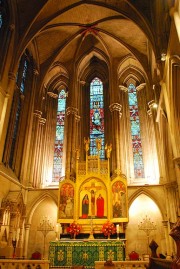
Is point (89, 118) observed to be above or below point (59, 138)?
above

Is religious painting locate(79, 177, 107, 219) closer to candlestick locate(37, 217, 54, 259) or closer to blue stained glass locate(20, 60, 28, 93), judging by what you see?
candlestick locate(37, 217, 54, 259)

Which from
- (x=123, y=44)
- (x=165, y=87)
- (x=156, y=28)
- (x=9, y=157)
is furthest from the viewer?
(x=123, y=44)

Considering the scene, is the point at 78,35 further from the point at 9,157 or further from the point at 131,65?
the point at 9,157

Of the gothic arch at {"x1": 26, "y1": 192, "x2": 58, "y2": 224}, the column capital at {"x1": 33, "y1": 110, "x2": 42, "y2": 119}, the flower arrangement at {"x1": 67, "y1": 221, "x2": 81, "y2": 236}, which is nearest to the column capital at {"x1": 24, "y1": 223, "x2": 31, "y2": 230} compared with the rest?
the gothic arch at {"x1": 26, "y1": 192, "x2": 58, "y2": 224}

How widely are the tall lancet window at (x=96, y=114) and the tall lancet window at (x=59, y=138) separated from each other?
2127 mm

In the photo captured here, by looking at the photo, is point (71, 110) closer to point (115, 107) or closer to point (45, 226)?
point (115, 107)

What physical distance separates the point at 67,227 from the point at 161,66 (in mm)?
9136

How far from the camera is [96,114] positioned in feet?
61.3

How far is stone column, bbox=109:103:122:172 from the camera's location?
1548cm

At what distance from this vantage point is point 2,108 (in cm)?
1266

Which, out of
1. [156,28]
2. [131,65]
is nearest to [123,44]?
→ [131,65]

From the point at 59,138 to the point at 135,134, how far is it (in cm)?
530

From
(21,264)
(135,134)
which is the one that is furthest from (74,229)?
(135,134)

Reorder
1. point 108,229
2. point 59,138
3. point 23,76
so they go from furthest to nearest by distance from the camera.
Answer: point 59,138, point 23,76, point 108,229
